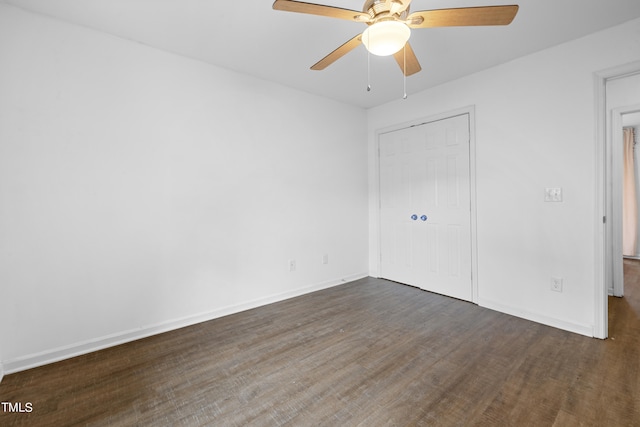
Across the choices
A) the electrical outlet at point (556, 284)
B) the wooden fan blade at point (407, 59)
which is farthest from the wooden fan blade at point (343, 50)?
the electrical outlet at point (556, 284)

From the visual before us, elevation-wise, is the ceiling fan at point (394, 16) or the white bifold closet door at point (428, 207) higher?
the ceiling fan at point (394, 16)

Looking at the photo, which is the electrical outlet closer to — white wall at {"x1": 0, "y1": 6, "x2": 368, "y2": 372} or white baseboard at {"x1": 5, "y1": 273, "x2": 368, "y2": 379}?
white wall at {"x1": 0, "y1": 6, "x2": 368, "y2": 372}

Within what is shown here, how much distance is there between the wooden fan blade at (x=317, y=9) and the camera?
1359 mm

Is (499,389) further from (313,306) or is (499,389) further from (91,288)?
(91,288)

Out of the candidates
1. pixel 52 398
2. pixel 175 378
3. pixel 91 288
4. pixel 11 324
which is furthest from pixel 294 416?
pixel 11 324

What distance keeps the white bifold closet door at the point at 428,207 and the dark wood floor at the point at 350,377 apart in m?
0.69

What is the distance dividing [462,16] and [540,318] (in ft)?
8.34

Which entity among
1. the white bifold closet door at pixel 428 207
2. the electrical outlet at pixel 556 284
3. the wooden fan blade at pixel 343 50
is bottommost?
the electrical outlet at pixel 556 284

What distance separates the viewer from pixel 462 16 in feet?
4.77

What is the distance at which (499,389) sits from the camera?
1.67 m

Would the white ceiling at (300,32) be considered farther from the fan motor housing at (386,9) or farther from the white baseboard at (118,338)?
the white baseboard at (118,338)

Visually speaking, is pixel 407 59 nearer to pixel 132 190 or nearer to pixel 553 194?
pixel 553 194

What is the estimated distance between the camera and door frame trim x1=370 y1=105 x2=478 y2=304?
2.96 metres

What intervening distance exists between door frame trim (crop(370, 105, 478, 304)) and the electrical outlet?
2.05ft
